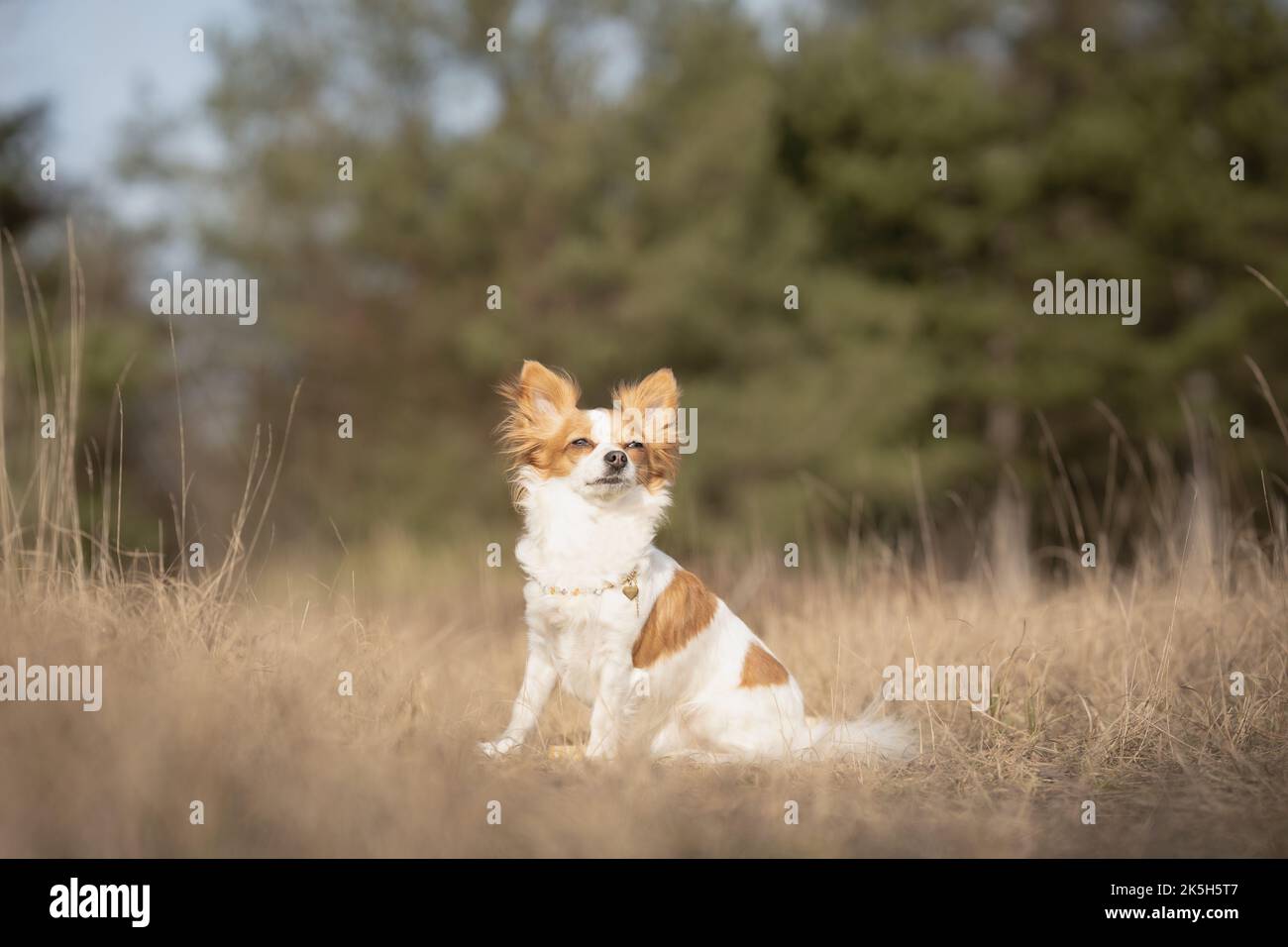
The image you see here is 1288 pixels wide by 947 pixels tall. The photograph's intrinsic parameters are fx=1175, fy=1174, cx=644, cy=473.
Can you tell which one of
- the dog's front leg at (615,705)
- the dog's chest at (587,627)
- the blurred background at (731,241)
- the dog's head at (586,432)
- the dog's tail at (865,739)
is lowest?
the dog's tail at (865,739)

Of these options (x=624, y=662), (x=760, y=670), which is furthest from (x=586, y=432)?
(x=760, y=670)

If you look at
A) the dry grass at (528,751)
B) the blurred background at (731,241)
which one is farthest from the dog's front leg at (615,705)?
the blurred background at (731,241)

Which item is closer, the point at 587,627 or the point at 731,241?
the point at 587,627

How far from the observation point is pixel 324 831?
10.6 feet

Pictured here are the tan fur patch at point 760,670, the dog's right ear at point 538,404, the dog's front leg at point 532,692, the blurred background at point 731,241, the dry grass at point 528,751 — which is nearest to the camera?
the dry grass at point 528,751

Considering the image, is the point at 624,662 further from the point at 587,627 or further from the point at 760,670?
the point at 760,670

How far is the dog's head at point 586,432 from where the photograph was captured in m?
4.28

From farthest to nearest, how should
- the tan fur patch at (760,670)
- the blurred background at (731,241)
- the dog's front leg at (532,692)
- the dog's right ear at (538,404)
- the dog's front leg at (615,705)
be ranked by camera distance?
the blurred background at (731,241)
the dog's right ear at (538,404)
the tan fur patch at (760,670)
the dog's front leg at (532,692)
the dog's front leg at (615,705)

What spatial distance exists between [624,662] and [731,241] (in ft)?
33.7

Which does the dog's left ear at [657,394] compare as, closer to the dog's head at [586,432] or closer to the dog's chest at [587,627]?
the dog's head at [586,432]

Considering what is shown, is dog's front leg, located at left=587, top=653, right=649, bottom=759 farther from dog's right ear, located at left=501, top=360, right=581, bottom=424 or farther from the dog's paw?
dog's right ear, located at left=501, top=360, right=581, bottom=424

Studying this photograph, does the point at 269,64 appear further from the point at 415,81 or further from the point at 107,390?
the point at 107,390

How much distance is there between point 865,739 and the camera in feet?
13.9
